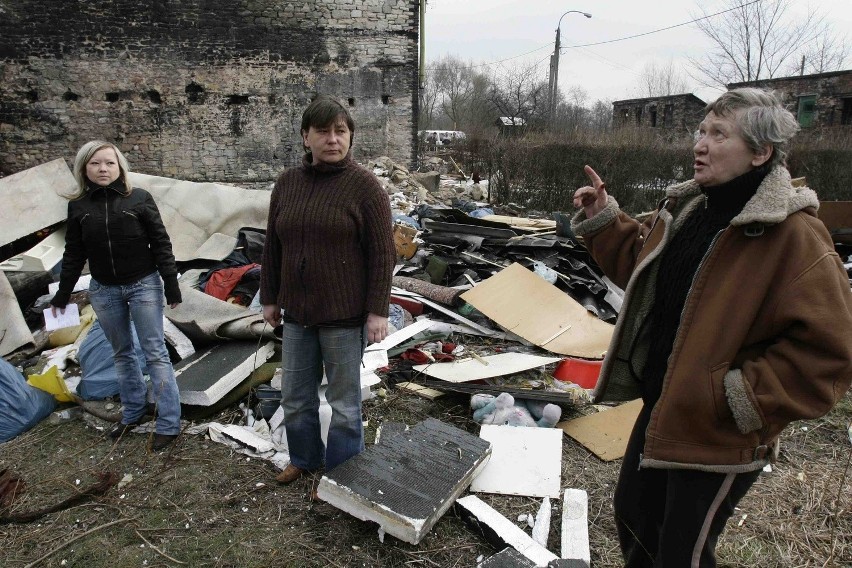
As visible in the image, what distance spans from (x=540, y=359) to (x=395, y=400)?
1.10 m

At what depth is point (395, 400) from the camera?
3758 mm

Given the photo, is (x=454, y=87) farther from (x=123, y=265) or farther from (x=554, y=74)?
(x=123, y=265)

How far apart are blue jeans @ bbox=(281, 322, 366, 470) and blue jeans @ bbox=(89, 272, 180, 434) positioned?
926 millimetres

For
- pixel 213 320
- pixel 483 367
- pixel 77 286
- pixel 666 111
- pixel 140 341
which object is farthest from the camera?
pixel 666 111

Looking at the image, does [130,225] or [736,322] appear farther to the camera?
[130,225]

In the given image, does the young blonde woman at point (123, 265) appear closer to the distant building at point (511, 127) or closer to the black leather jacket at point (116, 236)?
the black leather jacket at point (116, 236)

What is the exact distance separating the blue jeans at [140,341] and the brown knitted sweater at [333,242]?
1146mm

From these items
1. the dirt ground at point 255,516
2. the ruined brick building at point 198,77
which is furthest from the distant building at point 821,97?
the dirt ground at point 255,516

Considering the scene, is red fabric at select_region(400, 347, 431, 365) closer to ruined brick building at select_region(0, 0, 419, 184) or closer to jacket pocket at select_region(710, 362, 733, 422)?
jacket pocket at select_region(710, 362, 733, 422)

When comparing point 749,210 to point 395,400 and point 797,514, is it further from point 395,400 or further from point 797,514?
point 395,400

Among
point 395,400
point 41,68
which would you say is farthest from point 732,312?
point 41,68

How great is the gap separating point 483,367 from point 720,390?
2513 mm

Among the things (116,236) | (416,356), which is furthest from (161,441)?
(416,356)

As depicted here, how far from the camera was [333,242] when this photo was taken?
2383 mm
